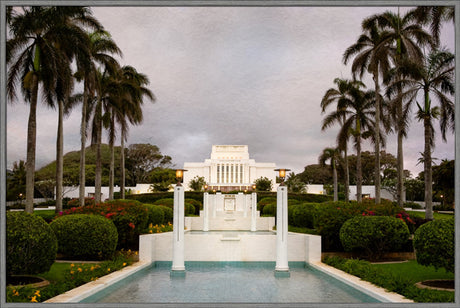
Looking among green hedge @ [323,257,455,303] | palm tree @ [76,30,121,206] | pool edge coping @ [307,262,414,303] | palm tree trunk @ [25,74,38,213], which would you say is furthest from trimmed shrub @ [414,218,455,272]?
palm tree @ [76,30,121,206]

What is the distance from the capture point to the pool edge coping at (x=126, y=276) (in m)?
6.07

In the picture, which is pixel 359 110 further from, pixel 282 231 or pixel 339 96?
pixel 282 231

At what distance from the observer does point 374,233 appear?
9.87m

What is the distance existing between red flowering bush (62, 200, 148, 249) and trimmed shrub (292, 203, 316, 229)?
272 inches

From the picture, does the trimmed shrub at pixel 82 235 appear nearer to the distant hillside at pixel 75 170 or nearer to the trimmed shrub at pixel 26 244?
the trimmed shrub at pixel 26 244

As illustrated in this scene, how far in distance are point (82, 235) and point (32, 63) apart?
4629 mm

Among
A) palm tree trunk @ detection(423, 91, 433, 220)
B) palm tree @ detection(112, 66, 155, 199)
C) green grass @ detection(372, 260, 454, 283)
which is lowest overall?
green grass @ detection(372, 260, 454, 283)

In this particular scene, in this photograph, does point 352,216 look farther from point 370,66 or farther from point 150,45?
point 370,66

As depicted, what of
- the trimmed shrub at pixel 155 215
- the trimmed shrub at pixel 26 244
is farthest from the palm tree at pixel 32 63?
the trimmed shrub at pixel 155 215

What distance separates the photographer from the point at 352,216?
11156mm

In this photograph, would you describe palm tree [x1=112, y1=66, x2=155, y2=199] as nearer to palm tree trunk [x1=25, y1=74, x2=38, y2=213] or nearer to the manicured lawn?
palm tree trunk [x1=25, y1=74, x2=38, y2=213]

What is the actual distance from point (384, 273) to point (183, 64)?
5.96m

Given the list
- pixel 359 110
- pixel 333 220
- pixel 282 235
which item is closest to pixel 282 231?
pixel 282 235

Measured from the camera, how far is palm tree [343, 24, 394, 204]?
57.7ft
